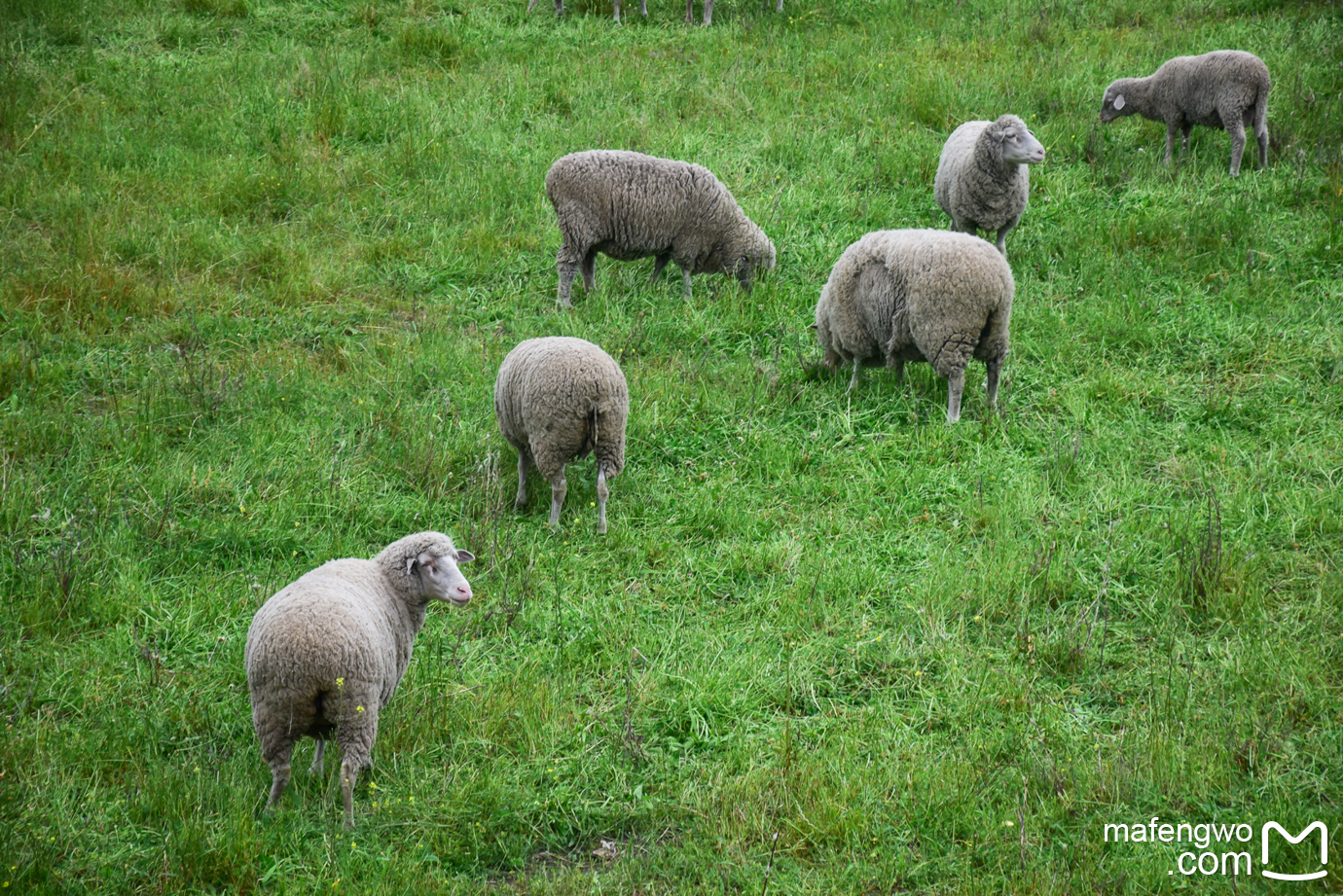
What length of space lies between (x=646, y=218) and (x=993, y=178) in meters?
2.80

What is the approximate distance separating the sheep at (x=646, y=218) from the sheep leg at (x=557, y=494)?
8.82 feet

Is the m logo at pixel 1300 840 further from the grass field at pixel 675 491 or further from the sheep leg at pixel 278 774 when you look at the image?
the sheep leg at pixel 278 774

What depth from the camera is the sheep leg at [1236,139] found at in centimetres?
974

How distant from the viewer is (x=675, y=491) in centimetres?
635

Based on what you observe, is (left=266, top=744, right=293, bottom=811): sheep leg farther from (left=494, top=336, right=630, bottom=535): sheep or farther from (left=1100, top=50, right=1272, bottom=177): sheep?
(left=1100, top=50, right=1272, bottom=177): sheep

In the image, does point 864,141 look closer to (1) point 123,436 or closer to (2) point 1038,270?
(2) point 1038,270

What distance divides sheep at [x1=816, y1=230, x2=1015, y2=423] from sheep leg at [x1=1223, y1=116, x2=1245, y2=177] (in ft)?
15.2

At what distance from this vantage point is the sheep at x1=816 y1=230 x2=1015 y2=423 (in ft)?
21.2

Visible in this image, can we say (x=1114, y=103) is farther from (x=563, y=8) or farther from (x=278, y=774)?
(x=278, y=774)

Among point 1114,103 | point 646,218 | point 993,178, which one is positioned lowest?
point 646,218

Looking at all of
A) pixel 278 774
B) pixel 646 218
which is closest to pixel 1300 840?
pixel 278 774

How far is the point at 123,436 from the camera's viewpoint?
21.5 ft

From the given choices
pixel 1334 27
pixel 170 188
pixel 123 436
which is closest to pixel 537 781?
pixel 123 436

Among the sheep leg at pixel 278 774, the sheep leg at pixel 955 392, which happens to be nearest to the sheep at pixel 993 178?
the sheep leg at pixel 955 392
